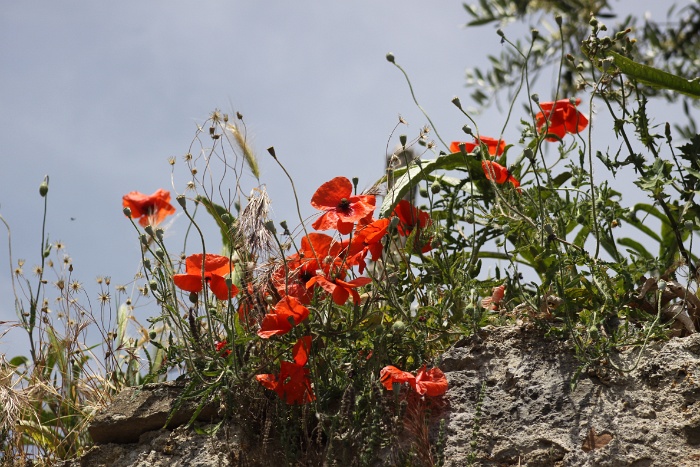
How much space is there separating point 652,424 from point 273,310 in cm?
99

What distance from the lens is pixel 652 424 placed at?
85.2 inches

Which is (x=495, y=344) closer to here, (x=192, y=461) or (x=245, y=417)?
(x=245, y=417)

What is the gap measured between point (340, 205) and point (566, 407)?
2.69 feet

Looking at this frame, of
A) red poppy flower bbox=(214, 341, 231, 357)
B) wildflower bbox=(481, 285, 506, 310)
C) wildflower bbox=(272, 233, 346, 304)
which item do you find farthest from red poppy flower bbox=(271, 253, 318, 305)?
wildflower bbox=(481, 285, 506, 310)

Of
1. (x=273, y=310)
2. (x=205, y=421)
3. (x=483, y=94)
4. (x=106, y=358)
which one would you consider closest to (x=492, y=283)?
(x=273, y=310)

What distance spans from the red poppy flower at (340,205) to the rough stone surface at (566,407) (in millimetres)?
470

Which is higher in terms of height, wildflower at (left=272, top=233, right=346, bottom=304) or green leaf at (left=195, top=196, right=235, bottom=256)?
green leaf at (left=195, top=196, right=235, bottom=256)

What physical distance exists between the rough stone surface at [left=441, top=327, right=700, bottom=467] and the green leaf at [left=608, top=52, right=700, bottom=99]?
83 cm

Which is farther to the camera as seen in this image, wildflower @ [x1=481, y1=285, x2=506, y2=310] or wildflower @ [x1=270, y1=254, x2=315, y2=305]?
wildflower @ [x1=481, y1=285, x2=506, y2=310]

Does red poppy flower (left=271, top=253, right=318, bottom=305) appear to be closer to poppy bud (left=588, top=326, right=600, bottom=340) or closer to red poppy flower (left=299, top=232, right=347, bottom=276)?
red poppy flower (left=299, top=232, right=347, bottom=276)

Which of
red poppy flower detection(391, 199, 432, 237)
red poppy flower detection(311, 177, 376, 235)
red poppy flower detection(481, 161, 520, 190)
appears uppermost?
red poppy flower detection(481, 161, 520, 190)

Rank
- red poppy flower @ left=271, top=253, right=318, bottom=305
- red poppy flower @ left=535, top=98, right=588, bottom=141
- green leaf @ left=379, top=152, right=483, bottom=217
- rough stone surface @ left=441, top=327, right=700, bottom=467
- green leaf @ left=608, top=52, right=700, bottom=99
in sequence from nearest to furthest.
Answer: rough stone surface @ left=441, top=327, right=700, bottom=467 → red poppy flower @ left=271, top=253, right=318, bottom=305 → green leaf @ left=608, top=52, right=700, bottom=99 → green leaf @ left=379, top=152, right=483, bottom=217 → red poppy flower @ left=535, top=98, right=588, bottom=141

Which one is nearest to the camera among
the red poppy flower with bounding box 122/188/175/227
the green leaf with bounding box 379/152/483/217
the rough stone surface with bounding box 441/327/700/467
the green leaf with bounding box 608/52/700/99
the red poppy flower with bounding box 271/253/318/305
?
the rough stone surface with bounding box 441/327/700/467

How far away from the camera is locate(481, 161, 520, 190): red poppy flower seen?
8.78 ft
